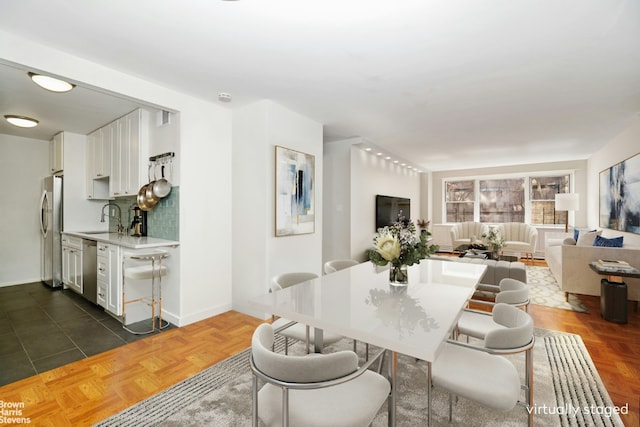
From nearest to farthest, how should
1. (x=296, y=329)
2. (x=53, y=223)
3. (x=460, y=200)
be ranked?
(x=296, y=329), (x=53, y=223), (x=460, y=200)

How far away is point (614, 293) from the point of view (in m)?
3.25

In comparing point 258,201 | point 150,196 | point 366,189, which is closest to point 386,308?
point 258,201

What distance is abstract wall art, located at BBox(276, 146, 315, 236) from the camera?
346cm

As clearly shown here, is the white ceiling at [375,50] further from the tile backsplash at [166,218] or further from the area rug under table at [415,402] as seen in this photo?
the area rug under table at [415,402]

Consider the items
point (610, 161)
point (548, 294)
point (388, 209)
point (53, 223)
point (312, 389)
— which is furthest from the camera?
point (388, 209)

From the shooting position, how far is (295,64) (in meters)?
2.50

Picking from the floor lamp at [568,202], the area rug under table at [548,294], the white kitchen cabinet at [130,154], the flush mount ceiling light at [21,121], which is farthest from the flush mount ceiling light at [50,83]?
the floor lamp at [568,202]

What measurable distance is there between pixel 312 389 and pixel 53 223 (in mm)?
5490

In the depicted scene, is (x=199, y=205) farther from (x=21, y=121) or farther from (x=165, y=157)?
(x=21, y=121)

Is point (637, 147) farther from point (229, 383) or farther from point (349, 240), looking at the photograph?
point (229, 383)

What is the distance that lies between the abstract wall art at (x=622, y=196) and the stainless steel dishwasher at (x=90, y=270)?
6.94 meters

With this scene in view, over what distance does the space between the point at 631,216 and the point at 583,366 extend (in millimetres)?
3023

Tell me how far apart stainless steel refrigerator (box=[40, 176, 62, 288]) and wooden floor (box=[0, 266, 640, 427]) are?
3.06 metres

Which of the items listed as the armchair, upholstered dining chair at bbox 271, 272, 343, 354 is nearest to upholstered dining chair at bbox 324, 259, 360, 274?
upholstered dining chair at bbox 271, 272, 343, 354
